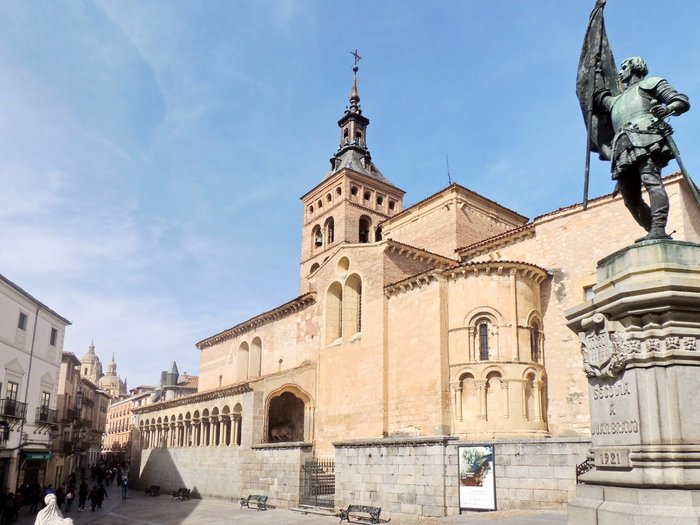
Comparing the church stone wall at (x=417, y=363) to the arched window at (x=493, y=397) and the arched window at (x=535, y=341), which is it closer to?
the arched window at (x=493, y=397)

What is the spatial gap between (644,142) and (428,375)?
17.6 meters

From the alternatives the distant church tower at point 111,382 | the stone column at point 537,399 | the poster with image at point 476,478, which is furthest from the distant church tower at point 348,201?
the distant church tower at point 111,382

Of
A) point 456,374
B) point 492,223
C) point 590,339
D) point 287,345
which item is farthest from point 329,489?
point 590,339

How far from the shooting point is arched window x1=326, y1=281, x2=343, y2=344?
92.8 ft

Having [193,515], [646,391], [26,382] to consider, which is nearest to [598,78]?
[646,391]

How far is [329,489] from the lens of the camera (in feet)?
71.9

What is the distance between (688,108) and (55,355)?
3324cm

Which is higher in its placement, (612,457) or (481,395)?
(481,395)

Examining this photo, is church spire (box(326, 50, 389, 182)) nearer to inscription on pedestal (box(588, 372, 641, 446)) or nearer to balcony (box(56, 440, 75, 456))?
balcony (box(56, 440, 75, 456))

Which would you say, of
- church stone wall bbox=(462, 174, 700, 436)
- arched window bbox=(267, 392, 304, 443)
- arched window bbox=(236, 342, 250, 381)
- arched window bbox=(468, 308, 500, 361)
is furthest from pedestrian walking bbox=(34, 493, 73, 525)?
arched window bbox=(236, 342, 250, 381)

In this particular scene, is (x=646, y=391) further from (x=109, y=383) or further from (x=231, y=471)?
(x=109, y=383)

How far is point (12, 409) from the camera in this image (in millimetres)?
26406

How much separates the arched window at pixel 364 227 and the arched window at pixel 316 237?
380 cm

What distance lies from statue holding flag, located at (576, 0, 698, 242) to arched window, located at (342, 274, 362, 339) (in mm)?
21427
